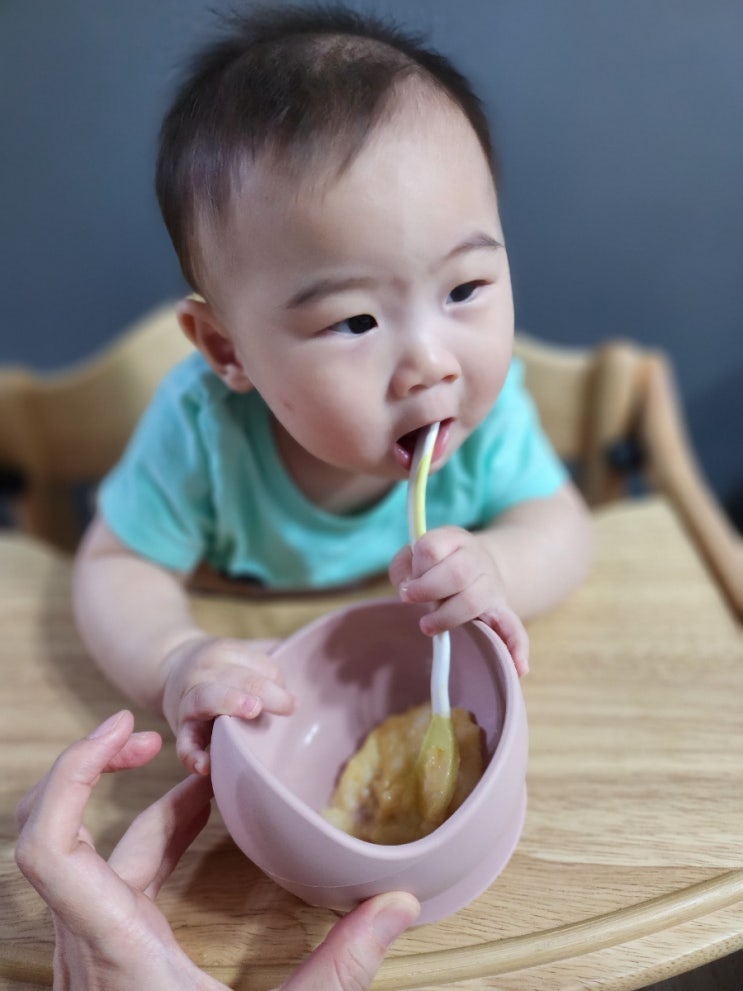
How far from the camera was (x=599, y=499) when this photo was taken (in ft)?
3.16

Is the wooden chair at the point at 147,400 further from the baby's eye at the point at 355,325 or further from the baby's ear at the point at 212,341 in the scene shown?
the baby's eye at the point at 355,325

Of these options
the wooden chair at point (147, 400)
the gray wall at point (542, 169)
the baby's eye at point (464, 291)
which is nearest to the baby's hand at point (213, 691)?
the baby's eye at point (464, 291)

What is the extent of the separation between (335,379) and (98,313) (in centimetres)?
86

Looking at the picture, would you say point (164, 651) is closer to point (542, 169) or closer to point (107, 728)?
point (107, 728)

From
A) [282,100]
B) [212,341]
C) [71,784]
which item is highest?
[282,100]

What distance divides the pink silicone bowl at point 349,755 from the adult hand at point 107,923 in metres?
0.02

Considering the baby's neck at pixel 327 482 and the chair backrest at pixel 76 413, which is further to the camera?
the chair backrest at pixel 76 413

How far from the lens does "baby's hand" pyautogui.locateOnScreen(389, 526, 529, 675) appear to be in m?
0.44

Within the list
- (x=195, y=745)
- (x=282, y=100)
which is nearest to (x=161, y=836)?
(x=195, y=745)

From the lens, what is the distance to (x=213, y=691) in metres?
0.44

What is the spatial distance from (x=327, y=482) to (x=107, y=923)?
1.09 ft

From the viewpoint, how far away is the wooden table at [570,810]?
1.30 ft

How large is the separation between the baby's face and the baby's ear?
0.04 meters

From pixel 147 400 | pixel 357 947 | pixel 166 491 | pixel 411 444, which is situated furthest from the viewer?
pixel 147 400
